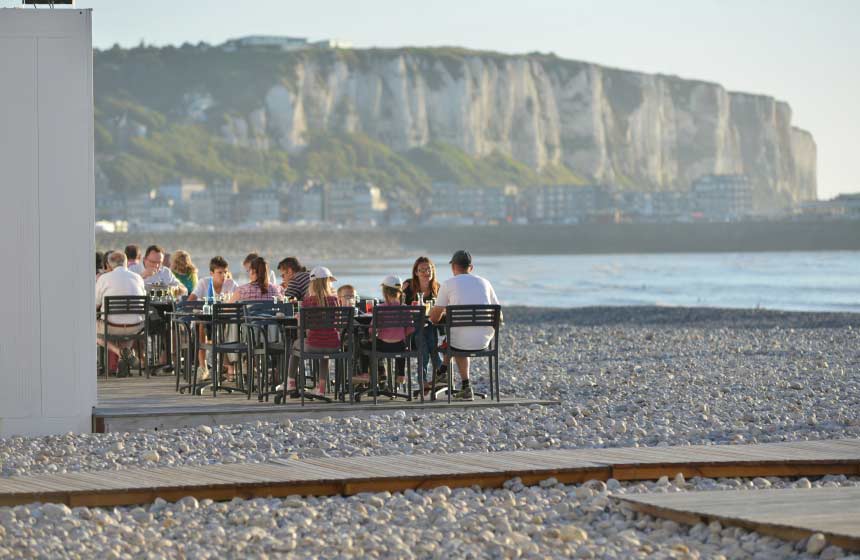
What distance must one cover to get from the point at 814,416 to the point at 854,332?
10406mm

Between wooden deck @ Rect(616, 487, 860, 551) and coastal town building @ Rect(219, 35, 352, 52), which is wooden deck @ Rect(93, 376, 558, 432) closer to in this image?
wooden deck @ Rect(616, 487, 860, 551)

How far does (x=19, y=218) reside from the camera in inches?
334

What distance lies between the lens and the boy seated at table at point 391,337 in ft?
31.8

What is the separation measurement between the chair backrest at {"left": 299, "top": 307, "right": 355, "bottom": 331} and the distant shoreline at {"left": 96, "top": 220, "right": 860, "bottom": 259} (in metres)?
100

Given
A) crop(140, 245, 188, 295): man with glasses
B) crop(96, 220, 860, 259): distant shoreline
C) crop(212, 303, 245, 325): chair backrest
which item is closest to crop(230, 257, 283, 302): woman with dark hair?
crop(212, 303, 245, 325): chair backrest

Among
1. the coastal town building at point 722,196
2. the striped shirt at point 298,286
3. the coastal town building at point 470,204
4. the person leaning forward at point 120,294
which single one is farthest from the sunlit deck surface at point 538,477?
the coastal town building at point 722,196

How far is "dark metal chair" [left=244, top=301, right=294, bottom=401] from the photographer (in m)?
9.98

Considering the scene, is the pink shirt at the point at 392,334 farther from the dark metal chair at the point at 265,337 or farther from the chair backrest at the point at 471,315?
the dark metal chair at the point at 265,337

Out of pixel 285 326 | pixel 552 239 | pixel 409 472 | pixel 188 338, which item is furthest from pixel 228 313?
pixel 552 239

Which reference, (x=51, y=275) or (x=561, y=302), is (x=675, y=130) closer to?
(x=561, y=302)

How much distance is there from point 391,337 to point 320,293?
0.54 meters

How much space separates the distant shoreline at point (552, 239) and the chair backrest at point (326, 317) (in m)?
100

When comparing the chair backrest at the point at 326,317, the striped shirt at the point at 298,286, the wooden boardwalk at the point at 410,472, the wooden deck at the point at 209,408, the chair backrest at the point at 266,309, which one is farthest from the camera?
the striped shirt at the point at 298,286

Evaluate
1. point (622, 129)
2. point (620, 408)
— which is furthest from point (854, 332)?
point (622, 129)
